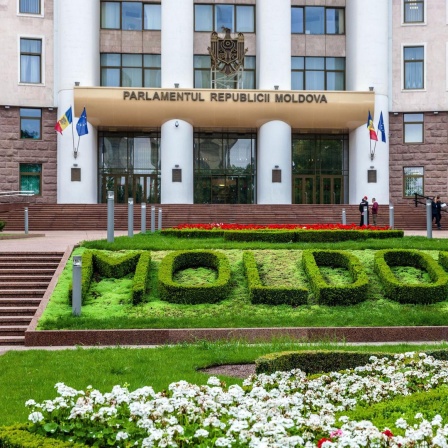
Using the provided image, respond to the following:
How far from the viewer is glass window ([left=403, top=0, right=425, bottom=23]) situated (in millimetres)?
46250

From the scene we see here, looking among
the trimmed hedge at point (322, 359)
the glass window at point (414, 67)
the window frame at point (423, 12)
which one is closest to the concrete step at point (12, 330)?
the trimmed hedge at point (322, 359)

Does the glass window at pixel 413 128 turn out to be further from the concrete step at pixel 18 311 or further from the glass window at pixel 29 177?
the concrete step at pixel 18 311

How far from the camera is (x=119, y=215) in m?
36.2

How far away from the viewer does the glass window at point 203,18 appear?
46.6 m

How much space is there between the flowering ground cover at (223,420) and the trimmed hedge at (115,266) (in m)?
8.31

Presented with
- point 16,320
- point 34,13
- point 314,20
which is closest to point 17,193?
point 34,13

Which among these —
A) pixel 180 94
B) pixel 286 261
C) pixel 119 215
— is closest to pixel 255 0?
pixel 180 94

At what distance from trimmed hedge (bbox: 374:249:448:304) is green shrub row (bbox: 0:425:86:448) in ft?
35.0

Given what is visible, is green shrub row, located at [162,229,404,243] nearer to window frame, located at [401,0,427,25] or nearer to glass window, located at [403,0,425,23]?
window frame, located at [401,0,427,25]

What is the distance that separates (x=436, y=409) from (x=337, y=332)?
→ 6.68m

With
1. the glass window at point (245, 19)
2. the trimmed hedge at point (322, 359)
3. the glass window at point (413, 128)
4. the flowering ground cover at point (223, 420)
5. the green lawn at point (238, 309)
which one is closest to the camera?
the flowering ground cover at point (223, 420)

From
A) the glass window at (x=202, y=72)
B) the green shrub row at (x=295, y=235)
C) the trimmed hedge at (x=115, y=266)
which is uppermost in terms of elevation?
the glass window at (x=202, y=72)

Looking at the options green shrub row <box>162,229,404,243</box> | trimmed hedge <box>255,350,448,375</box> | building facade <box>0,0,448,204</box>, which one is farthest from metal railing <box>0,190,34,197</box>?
trimmed hedge <box>255,350,448,375</box>

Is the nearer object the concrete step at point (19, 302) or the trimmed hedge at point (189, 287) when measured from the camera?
the trimmed hedge at point (189, 287)
